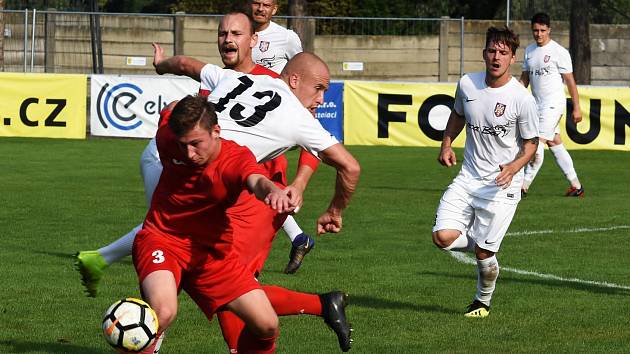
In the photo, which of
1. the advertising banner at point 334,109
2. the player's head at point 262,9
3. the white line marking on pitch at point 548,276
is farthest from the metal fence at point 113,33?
the white line marking on pitch at point 548,276

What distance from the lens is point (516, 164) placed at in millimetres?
9453

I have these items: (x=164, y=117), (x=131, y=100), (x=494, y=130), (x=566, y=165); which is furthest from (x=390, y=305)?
(x=131, y=100)

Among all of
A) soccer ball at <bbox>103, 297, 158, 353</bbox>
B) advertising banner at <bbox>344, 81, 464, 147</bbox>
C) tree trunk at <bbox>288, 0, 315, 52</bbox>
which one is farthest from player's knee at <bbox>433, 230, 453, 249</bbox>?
tree trunk at <bbox>288, 0, 315, 52</bbox>

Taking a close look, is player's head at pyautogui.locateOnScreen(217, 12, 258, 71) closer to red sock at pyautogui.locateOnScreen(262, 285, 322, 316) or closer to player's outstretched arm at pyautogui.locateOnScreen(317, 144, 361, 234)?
player's outstretched arm at pyautogui.locateOnScreen(317, 144, 361, 234)

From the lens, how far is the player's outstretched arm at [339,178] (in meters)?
7.36

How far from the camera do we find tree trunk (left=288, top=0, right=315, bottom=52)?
32.9m

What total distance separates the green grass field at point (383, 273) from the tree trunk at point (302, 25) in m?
13.2

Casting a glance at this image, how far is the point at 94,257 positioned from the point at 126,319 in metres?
1.65

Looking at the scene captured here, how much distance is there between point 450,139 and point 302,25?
23273 mm

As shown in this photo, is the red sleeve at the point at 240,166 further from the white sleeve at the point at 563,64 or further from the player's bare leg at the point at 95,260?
the white sleeve at the point at 563,64

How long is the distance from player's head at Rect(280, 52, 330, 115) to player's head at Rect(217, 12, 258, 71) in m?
0.51

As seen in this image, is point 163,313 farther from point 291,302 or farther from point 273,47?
point 273,47

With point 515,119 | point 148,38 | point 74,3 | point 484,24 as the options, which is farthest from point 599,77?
point 515,119

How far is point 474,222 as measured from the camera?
975 cm
